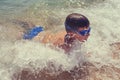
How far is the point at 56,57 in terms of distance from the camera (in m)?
4.05

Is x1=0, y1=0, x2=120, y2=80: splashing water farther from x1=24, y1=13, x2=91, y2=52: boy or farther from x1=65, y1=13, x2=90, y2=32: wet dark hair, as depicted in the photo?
x1=65, y1=13, x2=90, y2=32: wet dark hair

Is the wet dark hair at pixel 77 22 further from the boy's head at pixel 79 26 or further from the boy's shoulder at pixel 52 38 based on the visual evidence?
the boy's shoulder at pixel 52 38

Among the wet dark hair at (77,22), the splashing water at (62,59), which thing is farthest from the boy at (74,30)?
the splashing water at (62,59)

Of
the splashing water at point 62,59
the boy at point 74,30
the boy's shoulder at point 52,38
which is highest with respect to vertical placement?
the boy at point 74,30

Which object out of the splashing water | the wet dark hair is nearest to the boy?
the wet dark hair

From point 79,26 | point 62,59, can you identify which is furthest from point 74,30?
point 62,59

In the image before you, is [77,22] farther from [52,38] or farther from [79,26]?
[52,38]

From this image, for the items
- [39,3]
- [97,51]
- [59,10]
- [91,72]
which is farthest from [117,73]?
[39,3]

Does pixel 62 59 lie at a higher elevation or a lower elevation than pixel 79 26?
lower

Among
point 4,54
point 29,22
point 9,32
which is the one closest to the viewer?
point 4,54

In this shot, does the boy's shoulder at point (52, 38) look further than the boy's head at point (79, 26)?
Yes

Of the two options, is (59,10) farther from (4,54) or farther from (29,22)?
(4,54)

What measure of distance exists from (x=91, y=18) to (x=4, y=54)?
8.75ft

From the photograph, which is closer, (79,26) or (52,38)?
(79,26)
